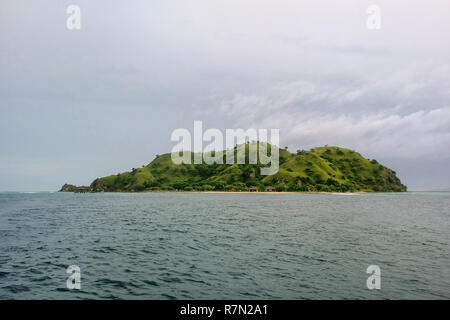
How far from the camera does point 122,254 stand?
94.1 feet

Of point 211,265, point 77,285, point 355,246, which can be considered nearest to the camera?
point 77,285

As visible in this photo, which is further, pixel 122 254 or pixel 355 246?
pixel 355 246

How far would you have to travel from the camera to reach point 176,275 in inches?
850

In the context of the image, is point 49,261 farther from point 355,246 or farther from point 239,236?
point 355,246

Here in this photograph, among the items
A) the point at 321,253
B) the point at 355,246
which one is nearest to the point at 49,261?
the point at 321,253
